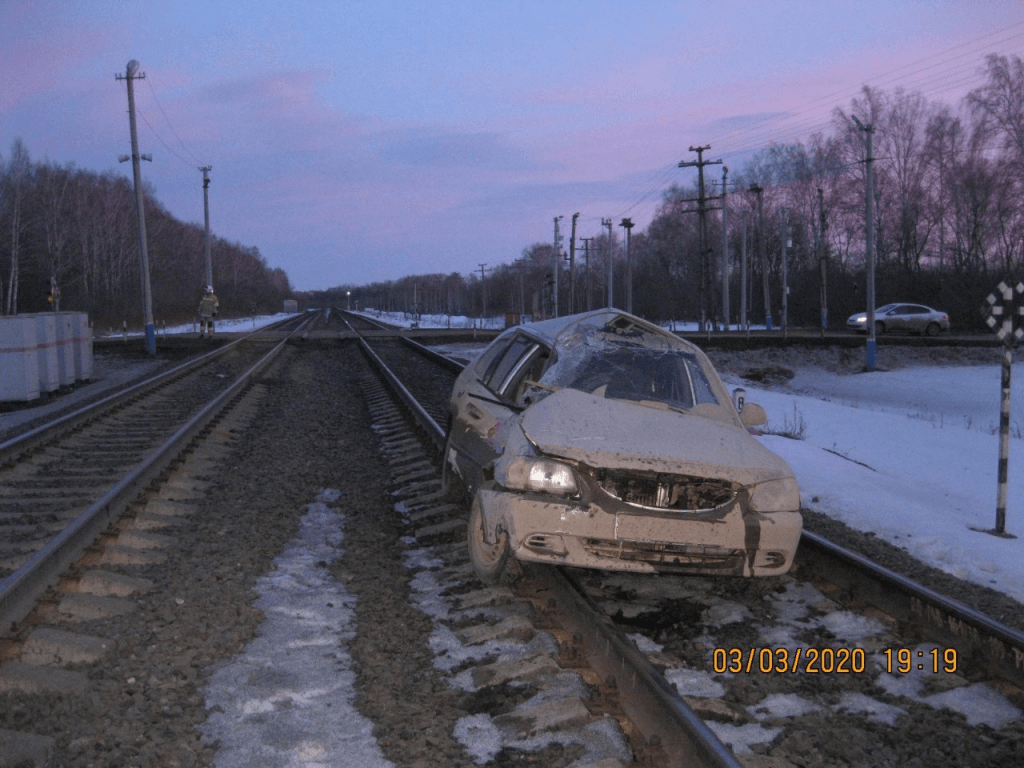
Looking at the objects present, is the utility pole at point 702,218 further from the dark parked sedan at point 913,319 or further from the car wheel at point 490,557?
the car wheel at point 490,557

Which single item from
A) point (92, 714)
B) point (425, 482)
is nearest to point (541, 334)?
point (425, 482)

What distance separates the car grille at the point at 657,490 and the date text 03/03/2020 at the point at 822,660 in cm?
77

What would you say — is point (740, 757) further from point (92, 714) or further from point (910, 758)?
point (92, 714)

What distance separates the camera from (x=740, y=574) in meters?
5.01

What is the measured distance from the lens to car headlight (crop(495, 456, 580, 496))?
16.2 ft

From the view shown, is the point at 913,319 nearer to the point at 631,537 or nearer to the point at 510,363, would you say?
the point at 510,363

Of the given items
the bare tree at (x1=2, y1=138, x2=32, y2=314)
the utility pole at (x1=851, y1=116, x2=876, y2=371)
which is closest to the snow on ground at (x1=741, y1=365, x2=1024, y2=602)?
the utility pole at (x1=851, y1=116, x2=876, y2=371)

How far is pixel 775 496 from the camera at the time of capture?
5102mm

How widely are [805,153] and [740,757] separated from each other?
89.6m

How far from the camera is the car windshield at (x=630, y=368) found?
20.1 ft

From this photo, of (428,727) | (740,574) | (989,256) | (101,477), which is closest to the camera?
(428,727)

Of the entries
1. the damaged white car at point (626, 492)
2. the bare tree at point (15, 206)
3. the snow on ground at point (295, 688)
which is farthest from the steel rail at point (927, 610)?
the bare tree at point (15, 206)

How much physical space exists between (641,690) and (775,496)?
174cm

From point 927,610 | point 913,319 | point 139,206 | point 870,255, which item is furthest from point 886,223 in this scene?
point 927,610
